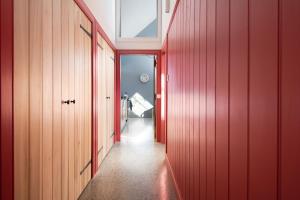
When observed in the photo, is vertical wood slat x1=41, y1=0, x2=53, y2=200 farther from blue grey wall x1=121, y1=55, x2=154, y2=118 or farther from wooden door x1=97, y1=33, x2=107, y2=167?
blue grey wall x1=121, y1=55, x2=154, y2=118

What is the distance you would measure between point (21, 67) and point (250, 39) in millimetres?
1245

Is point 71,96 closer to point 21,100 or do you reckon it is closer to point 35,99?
point 35,99

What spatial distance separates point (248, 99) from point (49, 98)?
1.49 meters

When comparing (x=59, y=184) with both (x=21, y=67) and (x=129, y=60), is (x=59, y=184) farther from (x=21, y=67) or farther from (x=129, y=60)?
(x=129, y=60)

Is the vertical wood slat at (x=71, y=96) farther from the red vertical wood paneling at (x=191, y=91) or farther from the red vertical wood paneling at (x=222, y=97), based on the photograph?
the red vertical wood paneling at (x=222, y=97)

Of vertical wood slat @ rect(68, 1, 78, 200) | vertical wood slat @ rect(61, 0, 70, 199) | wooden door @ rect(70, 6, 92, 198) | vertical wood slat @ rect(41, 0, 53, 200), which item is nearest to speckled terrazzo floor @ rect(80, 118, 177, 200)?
wooden door @ rect(70, 6, 92, 198)

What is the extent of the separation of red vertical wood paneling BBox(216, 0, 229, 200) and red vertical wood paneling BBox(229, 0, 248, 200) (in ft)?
0.21

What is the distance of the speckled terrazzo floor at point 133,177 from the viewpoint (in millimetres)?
3039

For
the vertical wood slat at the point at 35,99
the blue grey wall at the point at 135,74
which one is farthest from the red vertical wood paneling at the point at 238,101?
the blue grey wall at the point at 135,74

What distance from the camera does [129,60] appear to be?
12469mm

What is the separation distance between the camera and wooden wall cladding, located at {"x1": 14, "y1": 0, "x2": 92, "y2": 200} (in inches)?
60.4

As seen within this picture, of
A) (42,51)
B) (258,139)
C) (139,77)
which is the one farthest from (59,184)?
(139,77)

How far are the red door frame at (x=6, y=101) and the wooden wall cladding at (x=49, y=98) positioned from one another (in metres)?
0.06

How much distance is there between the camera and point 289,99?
2.35 feet
